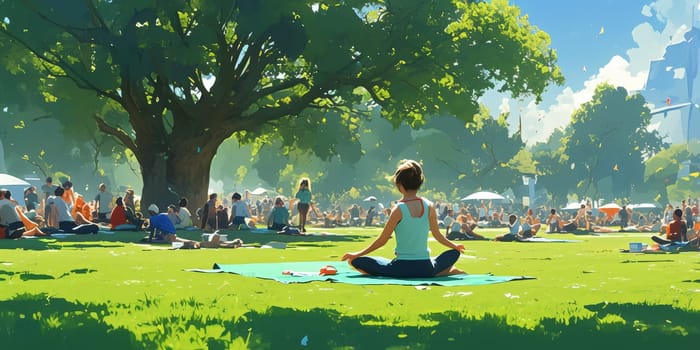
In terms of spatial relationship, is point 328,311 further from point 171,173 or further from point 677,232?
point 171,173

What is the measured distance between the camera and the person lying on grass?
472 inches

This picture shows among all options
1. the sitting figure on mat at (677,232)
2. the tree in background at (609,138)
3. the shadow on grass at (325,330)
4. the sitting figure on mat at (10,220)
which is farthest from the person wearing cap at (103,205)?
the tree in background at (609,138)

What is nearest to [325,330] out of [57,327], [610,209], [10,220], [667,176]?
[57,327]

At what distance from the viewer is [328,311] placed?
862 cm

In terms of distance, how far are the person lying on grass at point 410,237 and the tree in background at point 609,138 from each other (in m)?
100

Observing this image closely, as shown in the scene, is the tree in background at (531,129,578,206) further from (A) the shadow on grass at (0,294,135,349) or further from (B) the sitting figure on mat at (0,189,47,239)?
(A) the shadow on grass at (0,294,135,349)

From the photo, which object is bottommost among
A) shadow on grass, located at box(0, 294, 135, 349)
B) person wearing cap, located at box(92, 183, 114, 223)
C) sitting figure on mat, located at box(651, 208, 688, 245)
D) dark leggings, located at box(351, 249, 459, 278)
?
shadow on grass, located at box(0, 294, 135, 349)

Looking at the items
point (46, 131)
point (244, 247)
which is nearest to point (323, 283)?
point (244, 247)

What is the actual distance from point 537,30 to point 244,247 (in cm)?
2293

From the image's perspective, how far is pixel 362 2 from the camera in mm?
36531

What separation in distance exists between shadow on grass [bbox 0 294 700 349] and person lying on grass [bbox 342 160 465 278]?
138 inches

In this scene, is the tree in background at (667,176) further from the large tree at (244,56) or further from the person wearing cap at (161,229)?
the person wearing cap at (161,229)

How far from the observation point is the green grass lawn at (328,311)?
6793 mm

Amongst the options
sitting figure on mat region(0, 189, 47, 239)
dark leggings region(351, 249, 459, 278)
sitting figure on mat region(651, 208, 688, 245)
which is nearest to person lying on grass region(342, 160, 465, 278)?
dark leggings region(351, 249, 459, 278)
